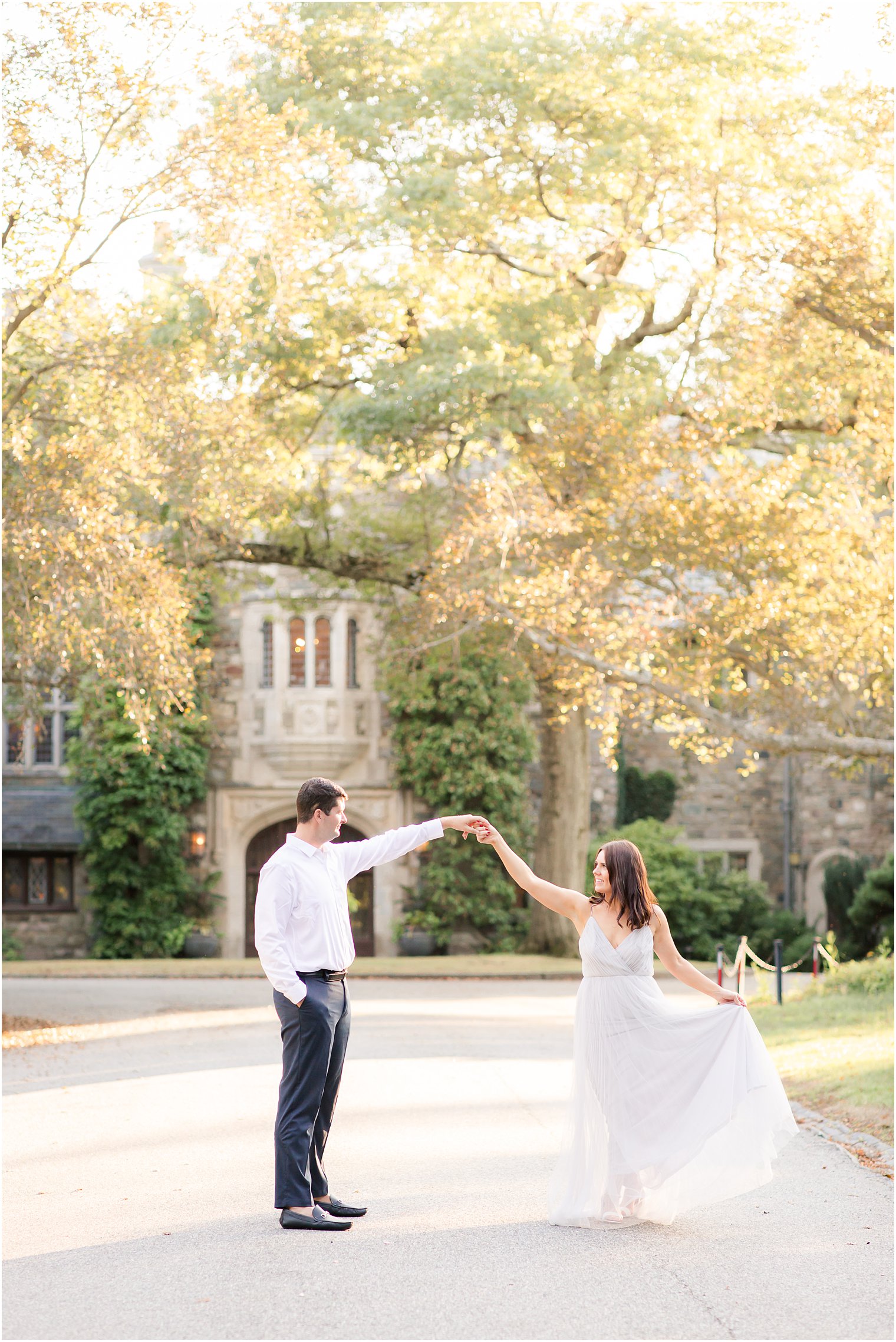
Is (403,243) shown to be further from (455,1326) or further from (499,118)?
(455,1326)

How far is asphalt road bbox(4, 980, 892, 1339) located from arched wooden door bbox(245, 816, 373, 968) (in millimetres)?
16147

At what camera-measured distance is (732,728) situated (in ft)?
42.4

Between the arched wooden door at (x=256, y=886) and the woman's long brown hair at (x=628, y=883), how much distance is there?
21.1 metres

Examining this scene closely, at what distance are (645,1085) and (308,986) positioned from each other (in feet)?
4.62

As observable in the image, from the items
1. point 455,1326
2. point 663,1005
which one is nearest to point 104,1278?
point 455,1326

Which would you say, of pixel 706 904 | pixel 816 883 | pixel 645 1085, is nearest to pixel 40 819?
pixel 706 904

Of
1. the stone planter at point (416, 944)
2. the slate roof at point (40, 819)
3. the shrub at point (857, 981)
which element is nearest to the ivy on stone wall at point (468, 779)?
the stone planter at point (416, 944)

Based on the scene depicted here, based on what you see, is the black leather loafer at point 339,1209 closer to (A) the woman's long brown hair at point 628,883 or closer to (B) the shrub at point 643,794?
(A) the woman's long brown hair at point 628,883

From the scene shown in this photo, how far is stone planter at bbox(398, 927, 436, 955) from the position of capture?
2625 cm

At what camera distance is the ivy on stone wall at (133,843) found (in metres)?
25.9

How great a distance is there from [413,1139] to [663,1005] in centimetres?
246

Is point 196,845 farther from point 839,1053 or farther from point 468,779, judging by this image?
point 839,1053

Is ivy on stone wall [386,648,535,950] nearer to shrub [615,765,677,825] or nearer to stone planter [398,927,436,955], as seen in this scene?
stone planter [398,927,436,955]

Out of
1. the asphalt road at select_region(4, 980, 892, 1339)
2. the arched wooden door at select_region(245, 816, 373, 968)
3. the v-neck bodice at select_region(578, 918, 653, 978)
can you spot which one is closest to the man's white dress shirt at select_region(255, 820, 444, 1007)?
the v-neck bodice at select_region(578, 918, 653, 978)
